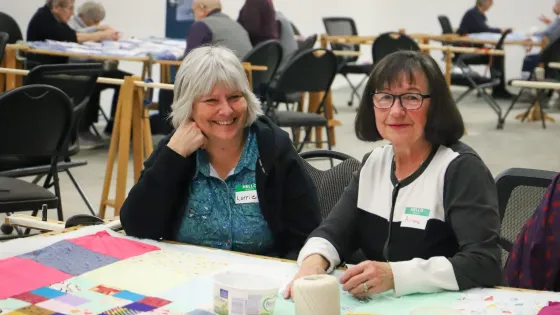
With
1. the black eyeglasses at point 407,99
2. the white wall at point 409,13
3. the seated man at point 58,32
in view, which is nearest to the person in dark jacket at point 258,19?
the seated man at point 58,32

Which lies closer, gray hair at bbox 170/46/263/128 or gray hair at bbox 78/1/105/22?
gray hair at bbox 170/46/263/128

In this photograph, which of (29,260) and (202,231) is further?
(202,231)

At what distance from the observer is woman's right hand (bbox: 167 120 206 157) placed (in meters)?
2.32

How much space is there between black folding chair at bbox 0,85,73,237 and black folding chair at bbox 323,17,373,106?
5.58 meters

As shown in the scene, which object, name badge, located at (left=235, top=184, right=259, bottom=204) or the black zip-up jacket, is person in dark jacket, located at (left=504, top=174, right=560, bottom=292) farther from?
name badge, located at (left=235, top=184, right=259, bottom=204)

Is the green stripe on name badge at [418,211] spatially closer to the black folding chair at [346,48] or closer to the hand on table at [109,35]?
the hand on table at [109,35]

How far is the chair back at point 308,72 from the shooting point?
19.9 feet

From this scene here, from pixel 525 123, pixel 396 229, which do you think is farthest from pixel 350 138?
pixel 396 229

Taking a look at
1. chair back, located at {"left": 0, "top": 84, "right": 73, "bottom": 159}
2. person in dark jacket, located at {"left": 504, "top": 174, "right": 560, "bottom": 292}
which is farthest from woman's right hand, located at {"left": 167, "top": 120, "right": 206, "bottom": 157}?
chair back, located at {"left": 0, "top": 84, "right": 73, "bottom": 159}

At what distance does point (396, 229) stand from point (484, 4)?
32.9 ft

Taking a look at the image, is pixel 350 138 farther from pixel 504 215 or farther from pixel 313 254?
pixel 313 254

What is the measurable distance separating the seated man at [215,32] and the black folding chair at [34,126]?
7.50 feet

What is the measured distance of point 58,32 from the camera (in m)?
6.94

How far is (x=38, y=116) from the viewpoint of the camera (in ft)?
13.1
